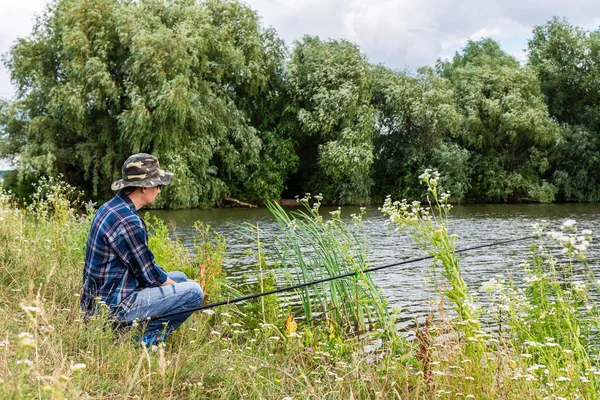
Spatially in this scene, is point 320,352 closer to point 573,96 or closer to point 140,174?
point 140,174

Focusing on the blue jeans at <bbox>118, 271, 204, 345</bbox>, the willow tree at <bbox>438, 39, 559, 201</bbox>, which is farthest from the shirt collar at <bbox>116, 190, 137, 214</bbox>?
the willow tree at <bbox>438, 39, 559, 201</bbox>

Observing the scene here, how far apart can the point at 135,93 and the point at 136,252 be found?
1998cm

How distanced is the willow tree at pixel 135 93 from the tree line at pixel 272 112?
0.23 ft

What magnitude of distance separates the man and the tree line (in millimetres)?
18687

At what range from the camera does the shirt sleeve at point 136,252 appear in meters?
3.77

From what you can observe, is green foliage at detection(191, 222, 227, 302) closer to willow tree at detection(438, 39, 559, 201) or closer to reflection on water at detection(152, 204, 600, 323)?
reflection on water at detection(152, 204, 600, 323)

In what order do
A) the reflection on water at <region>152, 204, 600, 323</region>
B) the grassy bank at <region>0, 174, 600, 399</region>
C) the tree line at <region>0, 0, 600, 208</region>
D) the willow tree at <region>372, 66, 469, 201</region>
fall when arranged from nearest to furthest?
1. the grassy bank at <region>0, 174, 600, 399</region>
2. the reflection on water at <region>152, 204, 600, 323</region>
3. the tree line at <region>0, 0, 600, 208</region>
4. the willow tree at <region>372, 66, 469, 201</region>

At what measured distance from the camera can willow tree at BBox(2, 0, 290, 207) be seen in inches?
905

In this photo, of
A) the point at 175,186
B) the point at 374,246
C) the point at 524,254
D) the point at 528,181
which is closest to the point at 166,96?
the point at 175,186

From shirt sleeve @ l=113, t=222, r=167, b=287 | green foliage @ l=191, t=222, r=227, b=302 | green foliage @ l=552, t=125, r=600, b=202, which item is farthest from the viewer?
green foliage @ l=552, t=125, r=600, b=202

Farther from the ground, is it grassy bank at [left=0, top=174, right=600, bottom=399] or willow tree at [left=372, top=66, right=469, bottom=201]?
willow tree at [left=372, top=66, right=469, bottom=201]

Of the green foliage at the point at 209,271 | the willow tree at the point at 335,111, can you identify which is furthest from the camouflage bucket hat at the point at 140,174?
the willow tree at the point at 335,111

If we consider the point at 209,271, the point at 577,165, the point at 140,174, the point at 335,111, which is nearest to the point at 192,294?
the point at 140,174

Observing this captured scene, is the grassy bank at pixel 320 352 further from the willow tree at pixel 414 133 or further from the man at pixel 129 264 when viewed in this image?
the willow tree at pixel 414 133
